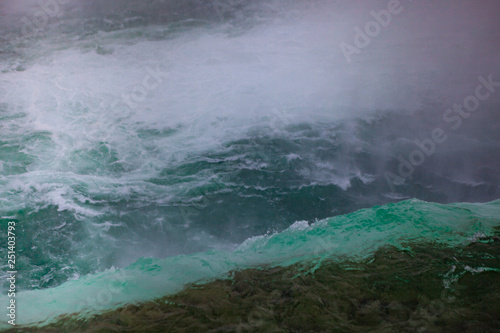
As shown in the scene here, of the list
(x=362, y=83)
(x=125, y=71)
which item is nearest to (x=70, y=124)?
(x=125, y=71)

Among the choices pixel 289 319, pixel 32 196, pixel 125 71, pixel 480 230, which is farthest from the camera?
pixel 125 71

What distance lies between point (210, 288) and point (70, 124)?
4.40 meters

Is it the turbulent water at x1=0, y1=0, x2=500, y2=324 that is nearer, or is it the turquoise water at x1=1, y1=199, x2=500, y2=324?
the turquoise water at x1=1, y1=199, x2=500, y2=324

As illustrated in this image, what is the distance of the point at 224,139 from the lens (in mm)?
5875

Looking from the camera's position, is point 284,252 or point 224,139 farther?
point 224,139

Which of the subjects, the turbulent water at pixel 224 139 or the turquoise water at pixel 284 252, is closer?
the turquoise water at pixel 284 252

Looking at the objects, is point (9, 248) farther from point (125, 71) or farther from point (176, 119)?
point (125, 71)

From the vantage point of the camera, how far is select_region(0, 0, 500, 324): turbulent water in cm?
365

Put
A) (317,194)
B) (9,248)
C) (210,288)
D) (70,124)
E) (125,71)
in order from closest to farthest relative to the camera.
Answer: (210,288) → (9,248) → (317,194) → (70,124) → (125,71)

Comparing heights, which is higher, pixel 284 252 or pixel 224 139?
pixel 224 139

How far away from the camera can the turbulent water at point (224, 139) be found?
3650 millimetres

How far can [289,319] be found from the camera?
2.44 meters

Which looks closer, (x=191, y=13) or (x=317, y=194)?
(x=317, y=194)

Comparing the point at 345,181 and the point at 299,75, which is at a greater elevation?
the point at 299,75
